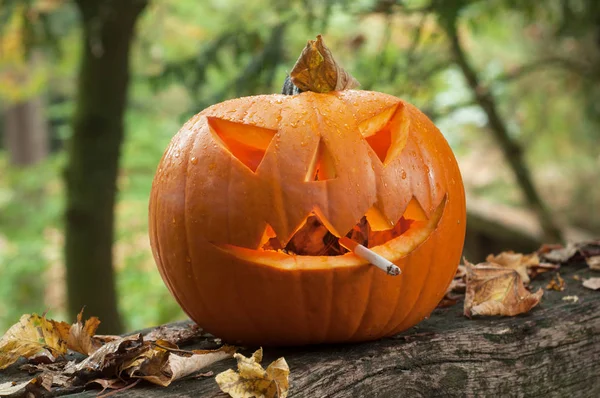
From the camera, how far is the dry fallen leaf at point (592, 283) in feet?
7.34

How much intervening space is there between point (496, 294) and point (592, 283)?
0.46 meters

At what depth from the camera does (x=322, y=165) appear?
1.59 meters

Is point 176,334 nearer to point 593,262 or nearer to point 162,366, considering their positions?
point 162,366

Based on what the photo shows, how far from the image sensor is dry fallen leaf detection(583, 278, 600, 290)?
2236mm

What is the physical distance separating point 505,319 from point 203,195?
1011mm

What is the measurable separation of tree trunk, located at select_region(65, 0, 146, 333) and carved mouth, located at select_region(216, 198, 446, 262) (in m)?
2.81

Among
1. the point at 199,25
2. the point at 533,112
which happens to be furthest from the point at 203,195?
the point at 199,25

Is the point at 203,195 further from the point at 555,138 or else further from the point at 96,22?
the point at 555,138

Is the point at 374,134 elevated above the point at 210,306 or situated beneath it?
elevated above

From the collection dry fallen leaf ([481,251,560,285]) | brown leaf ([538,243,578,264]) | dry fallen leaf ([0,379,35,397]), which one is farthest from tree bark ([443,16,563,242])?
dry fallen leaf ([0,379,35,397])

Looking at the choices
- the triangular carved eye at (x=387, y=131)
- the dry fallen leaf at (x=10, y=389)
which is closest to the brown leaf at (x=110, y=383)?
the dry fallen leaf at (x=10, y=389)

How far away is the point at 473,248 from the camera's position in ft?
24.7

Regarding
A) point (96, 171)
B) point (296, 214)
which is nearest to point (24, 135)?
point (96, 171)

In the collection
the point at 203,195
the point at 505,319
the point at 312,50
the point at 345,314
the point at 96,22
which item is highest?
the point at 96,22
